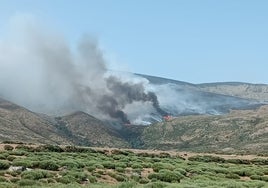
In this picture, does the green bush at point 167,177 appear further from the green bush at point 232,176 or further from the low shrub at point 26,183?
the low shrub at point 26,183

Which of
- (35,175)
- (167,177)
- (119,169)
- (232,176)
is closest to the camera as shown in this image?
(35,175)

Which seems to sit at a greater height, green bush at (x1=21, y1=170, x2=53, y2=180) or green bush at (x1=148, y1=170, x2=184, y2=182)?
green bush at (x1=148, y1=170, x2=184, y2=182)

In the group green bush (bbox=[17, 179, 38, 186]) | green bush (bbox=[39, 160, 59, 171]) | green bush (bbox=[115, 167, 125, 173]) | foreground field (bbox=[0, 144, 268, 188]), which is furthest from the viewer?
green bush (bbox=[115, 167, 125, 173])

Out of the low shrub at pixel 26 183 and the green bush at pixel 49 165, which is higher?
the green bush at pixel 49 165

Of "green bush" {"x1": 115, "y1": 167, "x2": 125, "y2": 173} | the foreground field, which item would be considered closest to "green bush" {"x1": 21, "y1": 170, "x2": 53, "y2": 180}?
the foreground field

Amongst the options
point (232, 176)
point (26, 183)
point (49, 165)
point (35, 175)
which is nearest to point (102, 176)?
point (49, 165)

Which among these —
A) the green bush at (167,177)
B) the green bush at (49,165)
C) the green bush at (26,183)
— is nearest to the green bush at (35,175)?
the green bush at (26,183)

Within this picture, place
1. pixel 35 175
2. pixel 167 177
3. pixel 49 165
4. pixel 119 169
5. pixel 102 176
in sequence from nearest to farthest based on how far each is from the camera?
1. pixel 35 175
2. pixel 167 177
3. pixel 102 176
4. pixel 49 165
5. pixel 119 169

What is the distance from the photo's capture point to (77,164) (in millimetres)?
40531

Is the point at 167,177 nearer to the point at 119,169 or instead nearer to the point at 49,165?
the point at 119,169

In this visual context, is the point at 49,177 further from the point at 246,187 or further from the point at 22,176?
the point at 246,187

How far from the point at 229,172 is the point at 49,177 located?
69.4ft

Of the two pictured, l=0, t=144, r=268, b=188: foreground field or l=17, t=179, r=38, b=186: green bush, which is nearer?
l=17, t=179, r=38, b=186: green bush

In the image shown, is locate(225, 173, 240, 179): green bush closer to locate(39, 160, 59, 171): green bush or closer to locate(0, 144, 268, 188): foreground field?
locate(0, 144, 268, 188): foreground field
